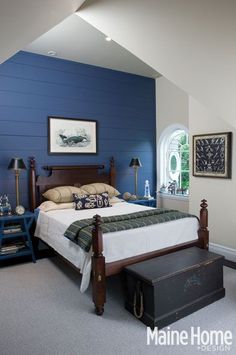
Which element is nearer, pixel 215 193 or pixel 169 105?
pixel 215 193

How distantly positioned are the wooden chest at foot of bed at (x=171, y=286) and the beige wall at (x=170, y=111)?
7.77ft

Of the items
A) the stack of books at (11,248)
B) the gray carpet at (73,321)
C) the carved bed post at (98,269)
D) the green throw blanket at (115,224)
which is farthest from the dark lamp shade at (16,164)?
the carved bed post at (98,269)

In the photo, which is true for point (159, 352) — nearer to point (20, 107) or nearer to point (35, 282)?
point (35, 282)

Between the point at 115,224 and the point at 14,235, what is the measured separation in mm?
1672

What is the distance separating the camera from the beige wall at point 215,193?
146 inches

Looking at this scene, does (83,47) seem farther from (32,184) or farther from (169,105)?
(32,184)

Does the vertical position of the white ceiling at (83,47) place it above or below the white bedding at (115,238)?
above

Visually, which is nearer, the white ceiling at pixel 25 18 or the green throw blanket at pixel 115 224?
the white ceiling at pixel 25 18

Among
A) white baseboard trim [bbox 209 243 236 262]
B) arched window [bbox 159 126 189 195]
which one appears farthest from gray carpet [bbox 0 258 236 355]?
arched window [bbox 159 126 189 195]

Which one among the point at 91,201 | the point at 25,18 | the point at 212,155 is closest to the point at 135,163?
the point at 91,201

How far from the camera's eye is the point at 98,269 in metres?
2.47

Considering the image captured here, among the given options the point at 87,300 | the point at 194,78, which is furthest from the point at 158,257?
the point at 194,78

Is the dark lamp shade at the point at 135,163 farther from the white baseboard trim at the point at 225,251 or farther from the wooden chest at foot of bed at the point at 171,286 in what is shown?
the wooden chest at foot of bed at the point at 171,286

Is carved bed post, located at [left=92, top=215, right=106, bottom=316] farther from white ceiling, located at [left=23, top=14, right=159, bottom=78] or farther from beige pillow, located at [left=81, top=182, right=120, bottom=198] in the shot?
white ceiling, located at [left=23, top=14, right=159, bottom=78]
